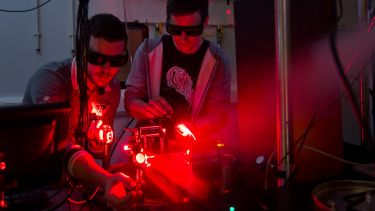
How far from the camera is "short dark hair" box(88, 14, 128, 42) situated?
136cm

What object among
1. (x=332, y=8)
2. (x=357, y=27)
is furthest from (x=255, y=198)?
(x=357, y=27)

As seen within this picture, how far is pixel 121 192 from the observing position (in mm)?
948

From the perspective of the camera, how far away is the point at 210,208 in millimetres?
795

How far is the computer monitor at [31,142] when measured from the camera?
2.34ft

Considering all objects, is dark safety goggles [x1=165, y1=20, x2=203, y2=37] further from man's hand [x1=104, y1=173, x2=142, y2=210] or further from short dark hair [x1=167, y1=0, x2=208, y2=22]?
man's hand [x1=104, y1=173, x2=142, y2=210]

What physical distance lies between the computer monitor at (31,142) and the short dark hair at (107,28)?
0.63 metres

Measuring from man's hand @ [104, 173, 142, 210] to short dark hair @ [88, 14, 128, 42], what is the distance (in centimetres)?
59

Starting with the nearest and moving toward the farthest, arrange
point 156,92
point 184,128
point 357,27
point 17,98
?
point 184,128
point 357,27
point 156,92
point 17,98

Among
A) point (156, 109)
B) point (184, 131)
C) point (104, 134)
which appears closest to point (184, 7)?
point (156, 109)

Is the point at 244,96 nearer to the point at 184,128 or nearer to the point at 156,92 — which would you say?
the point at 184,128

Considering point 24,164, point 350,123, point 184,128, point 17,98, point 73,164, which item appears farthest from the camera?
point 17,98

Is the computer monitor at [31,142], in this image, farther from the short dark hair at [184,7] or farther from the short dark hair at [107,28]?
the short dark hair at [184,7]

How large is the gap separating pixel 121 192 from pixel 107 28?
2.36 ft

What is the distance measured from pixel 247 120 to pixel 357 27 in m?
0.59
